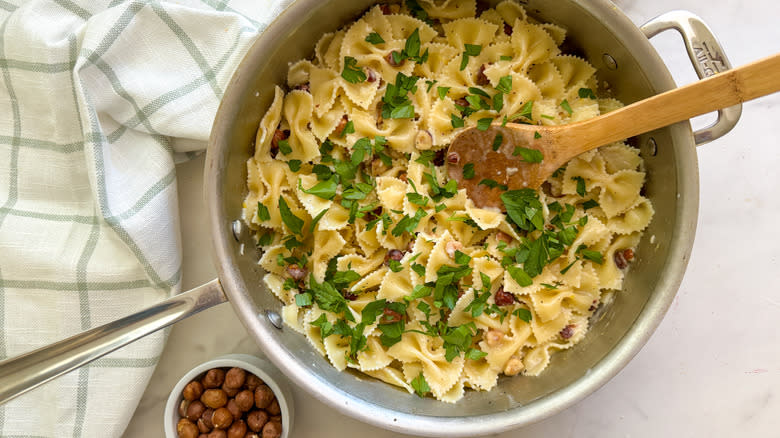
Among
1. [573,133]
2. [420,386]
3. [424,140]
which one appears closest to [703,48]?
[573,133]

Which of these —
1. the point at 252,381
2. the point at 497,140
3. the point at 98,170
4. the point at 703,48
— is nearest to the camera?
the point at 703,48

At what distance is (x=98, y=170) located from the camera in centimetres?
316

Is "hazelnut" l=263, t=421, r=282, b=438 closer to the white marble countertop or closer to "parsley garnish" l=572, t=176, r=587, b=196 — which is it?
the white marble countertop

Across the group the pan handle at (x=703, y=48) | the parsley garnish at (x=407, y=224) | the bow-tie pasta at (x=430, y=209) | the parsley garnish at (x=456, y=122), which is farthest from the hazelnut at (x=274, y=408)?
the pan handle at (x=703, y=48)

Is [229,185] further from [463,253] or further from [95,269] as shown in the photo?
[463,253]

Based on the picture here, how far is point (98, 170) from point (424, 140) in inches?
65.0

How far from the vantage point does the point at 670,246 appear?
282 centimetres

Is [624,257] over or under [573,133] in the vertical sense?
under

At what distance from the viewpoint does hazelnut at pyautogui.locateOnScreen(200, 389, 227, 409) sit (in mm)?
3197

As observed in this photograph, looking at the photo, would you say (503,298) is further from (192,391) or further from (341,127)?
(192,391)

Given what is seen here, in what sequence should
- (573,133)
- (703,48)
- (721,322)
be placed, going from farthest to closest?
(721,322) → (573,133) → (703,48)

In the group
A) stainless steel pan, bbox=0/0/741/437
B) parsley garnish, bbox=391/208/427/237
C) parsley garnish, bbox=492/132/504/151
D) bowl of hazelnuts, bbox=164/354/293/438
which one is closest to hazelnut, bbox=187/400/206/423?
bowl of hazelnuts, bbox=164/354/293/438

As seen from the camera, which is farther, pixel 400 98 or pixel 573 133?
pixel 400 98

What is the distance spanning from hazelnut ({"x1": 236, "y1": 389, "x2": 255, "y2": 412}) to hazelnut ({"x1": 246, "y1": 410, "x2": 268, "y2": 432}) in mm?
47
